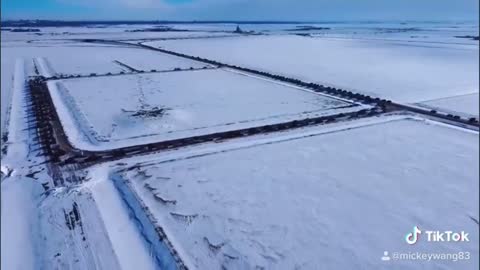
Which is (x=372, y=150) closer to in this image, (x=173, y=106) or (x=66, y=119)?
(x=173, y=106)

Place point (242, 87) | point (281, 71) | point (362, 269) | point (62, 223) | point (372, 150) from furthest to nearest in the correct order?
1. point (281, 71)
2. point (242, 87)
3. point (372, 150)
4. point (62, 223)
5. point (362, 269)

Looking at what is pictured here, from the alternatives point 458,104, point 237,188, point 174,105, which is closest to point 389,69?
point 458,104

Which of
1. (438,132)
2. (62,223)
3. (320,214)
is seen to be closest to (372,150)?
(438,132)

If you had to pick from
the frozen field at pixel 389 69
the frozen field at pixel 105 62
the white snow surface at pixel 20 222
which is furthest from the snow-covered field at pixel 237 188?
the frozen field at pixel 105 62

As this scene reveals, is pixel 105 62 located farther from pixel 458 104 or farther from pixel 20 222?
pixel 458 104

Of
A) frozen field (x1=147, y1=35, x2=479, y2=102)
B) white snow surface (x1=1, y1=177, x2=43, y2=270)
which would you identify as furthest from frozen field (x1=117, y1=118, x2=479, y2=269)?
frozen field (x1=147, y1=35, x2=479, y2=102)

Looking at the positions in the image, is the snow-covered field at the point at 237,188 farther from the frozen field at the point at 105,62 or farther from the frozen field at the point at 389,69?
the frozen field at the point at 105,62

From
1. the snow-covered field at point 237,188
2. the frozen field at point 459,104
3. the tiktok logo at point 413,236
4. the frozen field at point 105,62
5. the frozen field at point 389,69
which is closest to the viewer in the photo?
the snow-covered field at point 237,188
